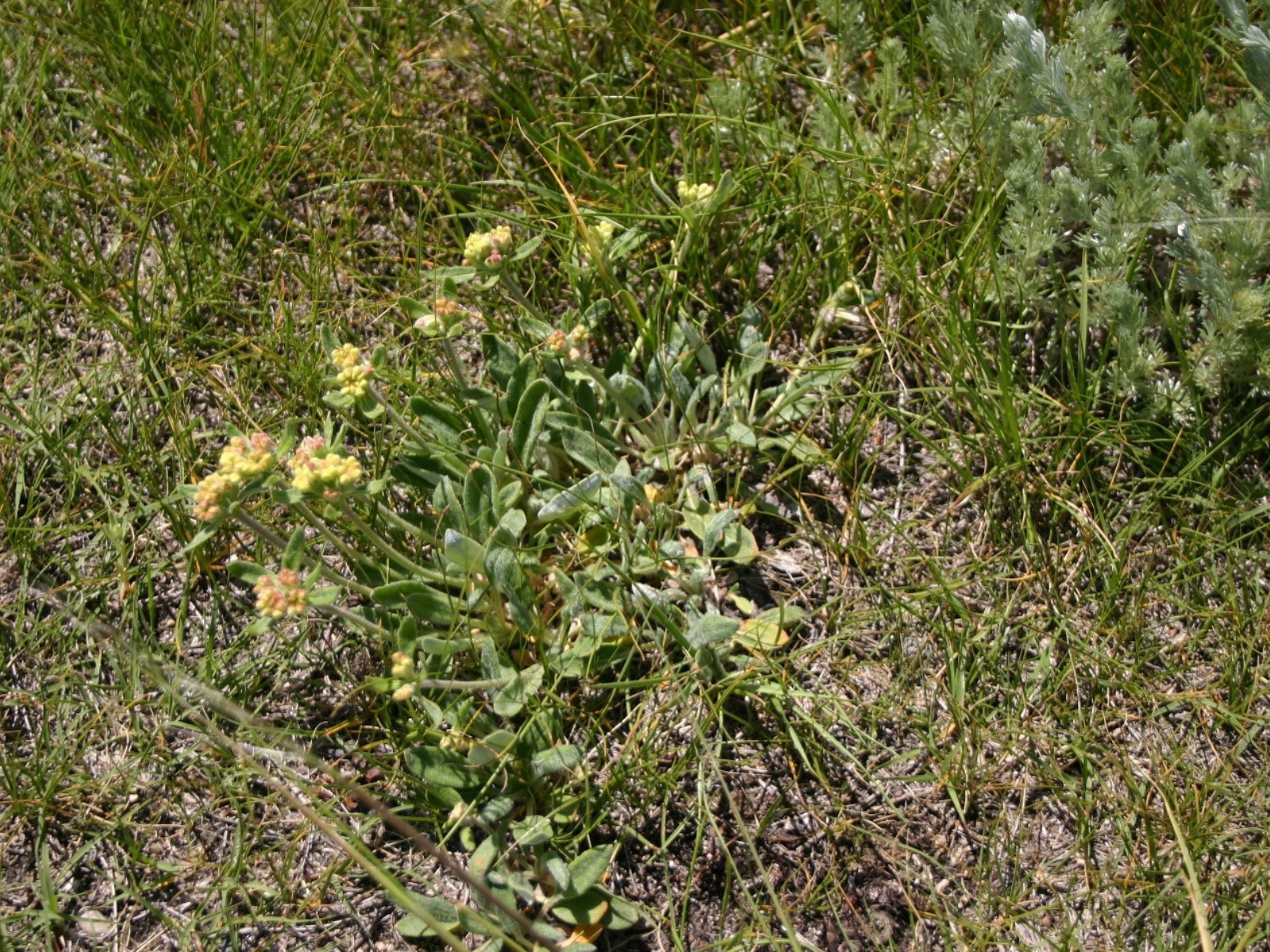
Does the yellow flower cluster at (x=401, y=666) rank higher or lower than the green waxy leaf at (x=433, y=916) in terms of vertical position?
higher

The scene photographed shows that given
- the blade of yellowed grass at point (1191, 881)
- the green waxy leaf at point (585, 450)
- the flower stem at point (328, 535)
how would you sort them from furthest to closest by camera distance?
1. the green waxy leaf at point (585, 450)
2. the flower stem at point (328, 535)
3. the blade of yellowed grass at point (1191, 881)

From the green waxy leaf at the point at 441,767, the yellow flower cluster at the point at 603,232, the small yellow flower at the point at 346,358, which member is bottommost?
the green waxy leaf at the point at 441,767

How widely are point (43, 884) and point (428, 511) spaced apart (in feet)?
3.84

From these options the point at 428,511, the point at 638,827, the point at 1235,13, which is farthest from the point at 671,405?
the point at 1235,13

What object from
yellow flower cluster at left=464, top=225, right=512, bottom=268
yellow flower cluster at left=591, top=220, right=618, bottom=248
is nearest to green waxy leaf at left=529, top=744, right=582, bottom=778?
yellow flower cluster at left=464, top=225, right=512, bottom=268

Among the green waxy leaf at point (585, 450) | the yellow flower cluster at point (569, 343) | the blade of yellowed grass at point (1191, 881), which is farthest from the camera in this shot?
the green waxy leaf at point (585, 450)

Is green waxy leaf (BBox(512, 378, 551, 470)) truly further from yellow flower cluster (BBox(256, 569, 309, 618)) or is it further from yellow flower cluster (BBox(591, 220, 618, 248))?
yellow flower cluster (BBox(256, 569, 309, 618))

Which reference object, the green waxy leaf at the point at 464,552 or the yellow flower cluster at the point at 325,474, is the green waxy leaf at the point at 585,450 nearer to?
the green waxy leaf at the point at 464,552

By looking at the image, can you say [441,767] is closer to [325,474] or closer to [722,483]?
[325,474]

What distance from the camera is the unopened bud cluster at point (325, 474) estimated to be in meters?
2.14

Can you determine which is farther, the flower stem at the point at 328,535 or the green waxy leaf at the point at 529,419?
the green waxy leaf at the point at 529,419

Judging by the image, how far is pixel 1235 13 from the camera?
2578mm

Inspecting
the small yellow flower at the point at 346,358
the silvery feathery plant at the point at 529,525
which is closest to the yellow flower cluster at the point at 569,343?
the silvery feathery plant at the point at 529,525

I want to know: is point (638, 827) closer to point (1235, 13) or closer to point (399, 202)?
point (399, 202)
